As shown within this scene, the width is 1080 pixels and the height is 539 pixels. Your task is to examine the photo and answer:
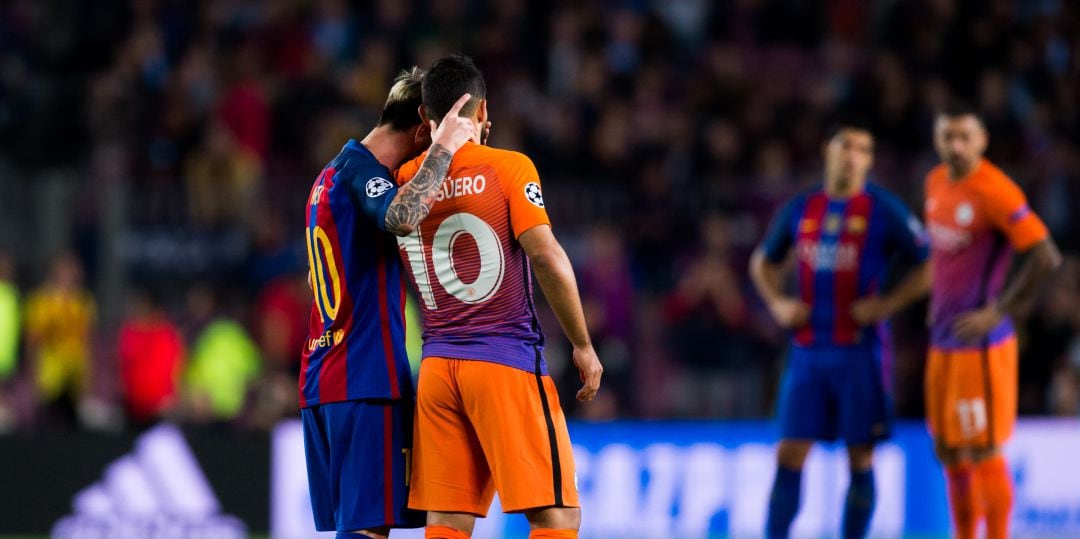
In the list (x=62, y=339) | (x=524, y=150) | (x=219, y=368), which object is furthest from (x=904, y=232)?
(x=62, y=339)

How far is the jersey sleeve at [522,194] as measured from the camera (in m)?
5.61

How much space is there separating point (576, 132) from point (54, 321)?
504 centimetres

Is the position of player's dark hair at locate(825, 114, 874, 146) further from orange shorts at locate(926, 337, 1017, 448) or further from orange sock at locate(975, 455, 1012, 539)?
orange sock at locate(975, 455, 1012, 539)

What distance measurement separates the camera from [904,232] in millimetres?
8258

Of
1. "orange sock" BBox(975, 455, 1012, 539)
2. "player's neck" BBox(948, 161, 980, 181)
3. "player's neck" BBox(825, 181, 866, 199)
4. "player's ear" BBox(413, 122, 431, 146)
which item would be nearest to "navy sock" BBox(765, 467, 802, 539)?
"orange sock" BBox(975, 455, 1012, 539)

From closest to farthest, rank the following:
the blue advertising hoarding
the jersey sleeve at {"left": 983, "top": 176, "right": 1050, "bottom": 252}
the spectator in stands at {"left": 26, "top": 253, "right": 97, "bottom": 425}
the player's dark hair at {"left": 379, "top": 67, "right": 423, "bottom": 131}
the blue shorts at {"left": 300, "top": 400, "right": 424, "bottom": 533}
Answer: the blue shorts at {"left": 300, "top": 400, "right": 424, "bottom": 533}
the player's dark hair at {"left": 379, "top": 67, "right": 423, "bottom": 131}
the jersey sleeve at {"left": 983, "top": 176, "right": 1050, "bottom": 252}
the blue advertising hoarding
the spectator in stands at {"left": 26, "top": 253, "right": 97, "bottom": 425}

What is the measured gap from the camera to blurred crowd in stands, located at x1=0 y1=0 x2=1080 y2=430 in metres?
13.3

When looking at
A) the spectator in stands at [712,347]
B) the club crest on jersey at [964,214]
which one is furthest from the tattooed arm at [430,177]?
the spectator in stands at [712,347]

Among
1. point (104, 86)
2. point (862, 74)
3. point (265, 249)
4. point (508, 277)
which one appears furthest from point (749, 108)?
point (508, 277)

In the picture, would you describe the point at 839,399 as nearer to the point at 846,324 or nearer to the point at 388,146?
the point at 846,324

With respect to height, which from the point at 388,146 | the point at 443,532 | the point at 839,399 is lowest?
the point at 443,532

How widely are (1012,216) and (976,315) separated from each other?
55cm

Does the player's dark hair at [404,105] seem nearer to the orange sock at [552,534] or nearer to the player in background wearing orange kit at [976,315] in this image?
the orange sock at [552,534]

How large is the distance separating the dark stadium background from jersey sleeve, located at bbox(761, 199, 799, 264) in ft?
14.2
